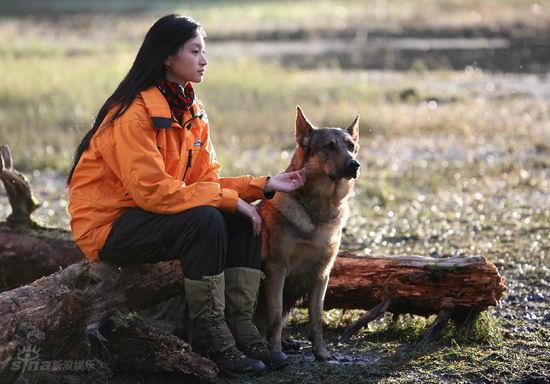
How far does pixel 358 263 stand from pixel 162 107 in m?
1.77

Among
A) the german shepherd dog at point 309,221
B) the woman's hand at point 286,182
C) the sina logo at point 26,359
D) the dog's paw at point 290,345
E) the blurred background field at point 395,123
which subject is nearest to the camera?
the sina logo at point 26,359

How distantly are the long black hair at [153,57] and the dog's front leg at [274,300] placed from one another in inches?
47.9

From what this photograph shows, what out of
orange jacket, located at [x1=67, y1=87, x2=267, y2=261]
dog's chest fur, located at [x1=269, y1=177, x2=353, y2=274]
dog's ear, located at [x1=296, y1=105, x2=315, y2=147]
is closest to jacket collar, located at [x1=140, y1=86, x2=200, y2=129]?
orange jacket, located at [x1=67, y1=87, x2=267, y2=261]

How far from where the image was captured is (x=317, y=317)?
214 inches

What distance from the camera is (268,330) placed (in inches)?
211

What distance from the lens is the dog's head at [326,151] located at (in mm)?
5121

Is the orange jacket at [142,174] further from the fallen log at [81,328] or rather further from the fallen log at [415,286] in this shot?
the fallen log at [415,286]

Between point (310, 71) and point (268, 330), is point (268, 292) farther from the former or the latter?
point (310, 71)

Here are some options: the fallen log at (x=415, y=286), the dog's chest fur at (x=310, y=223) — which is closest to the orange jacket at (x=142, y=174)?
the dog's chest fur at (x=310, y=223)

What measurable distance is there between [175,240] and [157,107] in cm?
67

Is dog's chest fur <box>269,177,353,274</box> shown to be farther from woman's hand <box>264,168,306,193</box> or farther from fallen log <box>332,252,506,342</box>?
fallen log <box>332,252,506,342</box>

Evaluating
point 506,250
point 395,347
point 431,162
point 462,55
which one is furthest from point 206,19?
point 395,347

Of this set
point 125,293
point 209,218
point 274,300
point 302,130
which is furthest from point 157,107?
point 274,300

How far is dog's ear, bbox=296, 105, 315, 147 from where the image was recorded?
528cm
